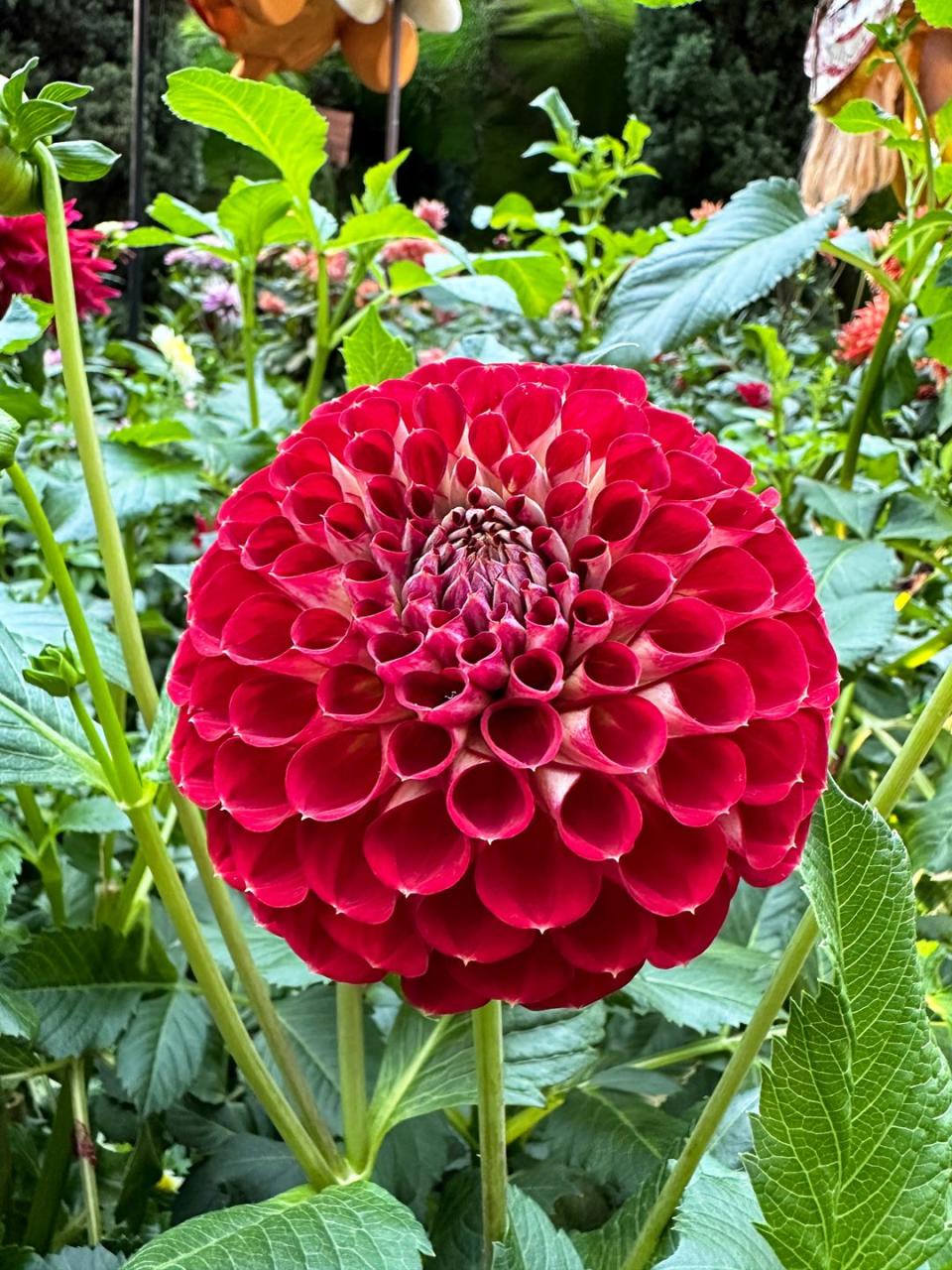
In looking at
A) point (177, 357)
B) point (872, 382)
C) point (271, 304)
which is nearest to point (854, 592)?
point (872, 382)

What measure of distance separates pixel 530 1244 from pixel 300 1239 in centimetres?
5

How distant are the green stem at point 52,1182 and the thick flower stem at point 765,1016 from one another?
256 mm

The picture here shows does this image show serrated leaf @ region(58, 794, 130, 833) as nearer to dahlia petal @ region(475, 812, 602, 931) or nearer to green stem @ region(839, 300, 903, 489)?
dahlia petal @ region(475, 812, 602, 931)

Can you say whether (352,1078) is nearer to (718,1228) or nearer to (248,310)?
(718,1228)

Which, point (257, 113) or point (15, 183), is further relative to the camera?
point (257, 113)

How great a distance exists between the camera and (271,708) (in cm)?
24

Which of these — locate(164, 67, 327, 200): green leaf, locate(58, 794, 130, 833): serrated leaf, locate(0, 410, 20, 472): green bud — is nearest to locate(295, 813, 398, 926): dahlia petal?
locate(0, 410, 20, 472): green bud

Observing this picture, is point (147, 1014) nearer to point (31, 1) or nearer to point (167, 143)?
point (31, 1)

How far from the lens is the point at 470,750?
222 millimetres

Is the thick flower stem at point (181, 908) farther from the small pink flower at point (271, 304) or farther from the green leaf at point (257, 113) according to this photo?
the small pink flower at point (271, 304)

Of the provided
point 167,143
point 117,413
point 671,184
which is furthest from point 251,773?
point 671,184

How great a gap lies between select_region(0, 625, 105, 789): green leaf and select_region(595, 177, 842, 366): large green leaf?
251 mm

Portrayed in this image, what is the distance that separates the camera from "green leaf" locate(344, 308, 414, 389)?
15.8 inches

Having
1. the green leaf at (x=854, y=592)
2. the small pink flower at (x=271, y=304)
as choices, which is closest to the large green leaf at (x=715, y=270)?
the green leaf at (x=854, y=592)
